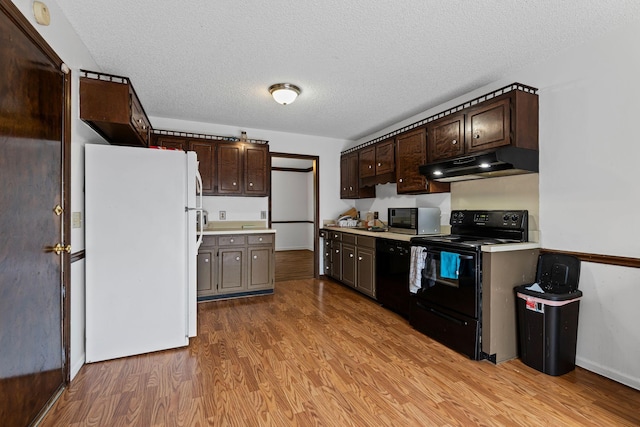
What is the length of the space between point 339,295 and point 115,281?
2672mm

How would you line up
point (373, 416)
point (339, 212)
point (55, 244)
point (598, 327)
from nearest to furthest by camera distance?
point (373, 416), point (55, 244), point (598, 327), point (339, 212)

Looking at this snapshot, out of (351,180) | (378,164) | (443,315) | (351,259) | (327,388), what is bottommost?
(327,388)

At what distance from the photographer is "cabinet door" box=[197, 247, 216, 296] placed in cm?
388

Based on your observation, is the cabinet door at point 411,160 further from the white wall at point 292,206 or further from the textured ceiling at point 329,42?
the white wall at point 292,206

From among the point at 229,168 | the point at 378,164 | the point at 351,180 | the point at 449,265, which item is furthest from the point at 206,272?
the point at 449,265

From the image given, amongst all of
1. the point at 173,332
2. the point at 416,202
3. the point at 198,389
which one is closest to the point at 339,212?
the point at 416,202

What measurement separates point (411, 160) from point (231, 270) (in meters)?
2.72

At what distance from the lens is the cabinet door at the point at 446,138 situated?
2.96 m

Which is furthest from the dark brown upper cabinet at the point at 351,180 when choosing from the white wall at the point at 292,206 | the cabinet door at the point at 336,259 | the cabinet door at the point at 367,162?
the white wall at the point at 292,206

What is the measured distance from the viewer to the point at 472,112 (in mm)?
2832

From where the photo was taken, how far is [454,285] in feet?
8.45

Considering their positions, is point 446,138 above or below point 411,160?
above

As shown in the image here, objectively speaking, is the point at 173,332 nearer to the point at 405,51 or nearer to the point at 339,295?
the point at 339,295

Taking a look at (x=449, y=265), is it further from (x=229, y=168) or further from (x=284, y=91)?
(x=229, y=168)
